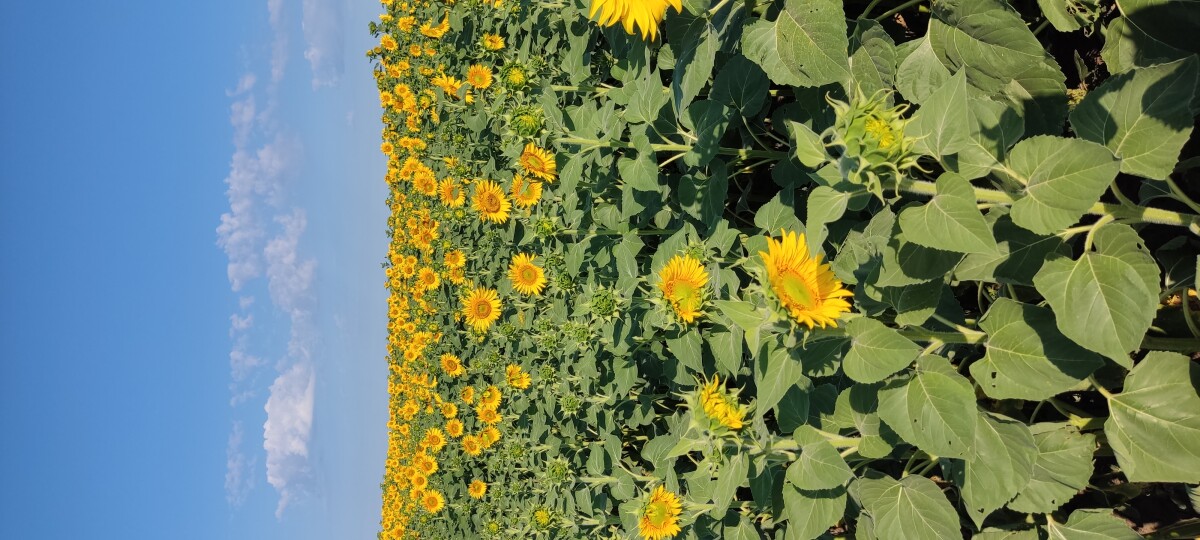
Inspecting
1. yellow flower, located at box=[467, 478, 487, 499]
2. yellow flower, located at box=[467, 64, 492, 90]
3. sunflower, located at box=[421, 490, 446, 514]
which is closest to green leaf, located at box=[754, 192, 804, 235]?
yellow flower, located at box=[467, 64, 492, 90]

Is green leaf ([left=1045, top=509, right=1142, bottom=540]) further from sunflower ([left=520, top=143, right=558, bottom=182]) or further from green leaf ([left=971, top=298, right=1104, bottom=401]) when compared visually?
sunflower ([left=520, top=143, right=558, bottom=182])

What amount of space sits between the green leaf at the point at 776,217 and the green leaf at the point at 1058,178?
738 millimetres

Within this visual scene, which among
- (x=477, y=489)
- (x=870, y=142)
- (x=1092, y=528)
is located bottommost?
(x=1092, y=528)

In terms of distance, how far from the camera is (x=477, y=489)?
18.0 ft

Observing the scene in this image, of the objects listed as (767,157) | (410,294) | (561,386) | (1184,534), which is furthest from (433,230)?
(1184,534)

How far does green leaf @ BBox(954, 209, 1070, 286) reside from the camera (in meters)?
1.29

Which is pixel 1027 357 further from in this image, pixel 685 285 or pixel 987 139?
pixel 685 285

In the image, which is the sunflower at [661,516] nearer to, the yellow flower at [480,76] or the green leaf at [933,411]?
the green leaf at [933,411]

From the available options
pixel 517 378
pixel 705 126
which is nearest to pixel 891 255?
pixel 705 126

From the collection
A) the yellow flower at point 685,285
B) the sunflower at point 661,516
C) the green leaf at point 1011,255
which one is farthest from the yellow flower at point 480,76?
the green leaf at point 1011,255

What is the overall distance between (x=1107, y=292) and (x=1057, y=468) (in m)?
0.54

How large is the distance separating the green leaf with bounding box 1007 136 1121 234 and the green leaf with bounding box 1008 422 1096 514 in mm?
626

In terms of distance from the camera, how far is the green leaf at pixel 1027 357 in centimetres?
129

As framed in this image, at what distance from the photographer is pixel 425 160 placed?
6457mm
